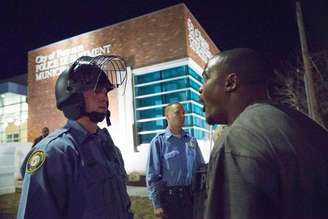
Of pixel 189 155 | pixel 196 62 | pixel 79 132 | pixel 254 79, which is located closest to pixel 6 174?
pixel 196 62

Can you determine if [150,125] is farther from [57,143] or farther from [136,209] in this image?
[57,143]

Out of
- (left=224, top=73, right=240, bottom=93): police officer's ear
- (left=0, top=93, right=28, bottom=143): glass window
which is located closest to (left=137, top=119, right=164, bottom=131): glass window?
(left=224, top=73, right=240, bottom=93): police officer's ear

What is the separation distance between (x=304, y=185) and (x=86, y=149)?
1497 mm

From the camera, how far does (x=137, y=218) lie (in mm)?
6961

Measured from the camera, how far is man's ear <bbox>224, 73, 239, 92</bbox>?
59.9 inches

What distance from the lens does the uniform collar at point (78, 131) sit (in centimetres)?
222

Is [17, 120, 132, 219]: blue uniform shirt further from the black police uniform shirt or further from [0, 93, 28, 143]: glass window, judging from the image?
[0, 93, 28, 143]: glass window

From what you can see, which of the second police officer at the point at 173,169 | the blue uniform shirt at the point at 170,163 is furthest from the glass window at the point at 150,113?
the blue uniform shirt at the point at 170,163

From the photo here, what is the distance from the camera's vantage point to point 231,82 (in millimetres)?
1534

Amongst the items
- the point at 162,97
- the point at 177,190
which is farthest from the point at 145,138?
the point at 177,190

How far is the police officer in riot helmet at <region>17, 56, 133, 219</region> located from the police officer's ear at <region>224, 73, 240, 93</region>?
3.59ft

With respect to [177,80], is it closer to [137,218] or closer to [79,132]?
[137,218]

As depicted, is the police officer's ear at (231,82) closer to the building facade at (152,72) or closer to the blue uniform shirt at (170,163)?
the blue uniform shirt at (170,163)

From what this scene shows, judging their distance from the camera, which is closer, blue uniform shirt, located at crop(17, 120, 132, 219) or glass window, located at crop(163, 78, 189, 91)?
blue uniform shirt, located at crop(17, 120, 132, 219)
